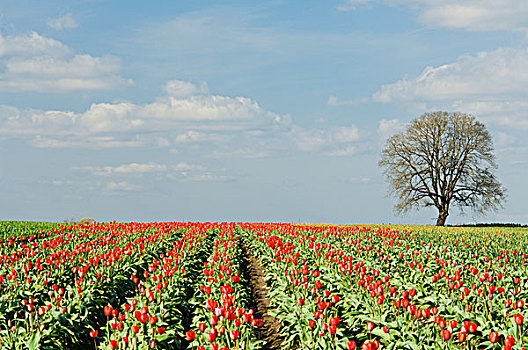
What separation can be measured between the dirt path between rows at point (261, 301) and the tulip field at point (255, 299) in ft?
0.16

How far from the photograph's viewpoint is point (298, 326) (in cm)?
924

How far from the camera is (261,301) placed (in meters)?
13.7

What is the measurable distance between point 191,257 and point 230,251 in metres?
1.26

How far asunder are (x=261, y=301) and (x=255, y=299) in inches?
9.9

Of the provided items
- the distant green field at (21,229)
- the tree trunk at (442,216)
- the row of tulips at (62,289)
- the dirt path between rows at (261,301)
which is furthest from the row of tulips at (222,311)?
the tree trunk at (442,216)

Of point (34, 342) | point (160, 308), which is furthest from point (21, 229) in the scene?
point (34, 342)

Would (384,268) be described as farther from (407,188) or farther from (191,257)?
(407,188)

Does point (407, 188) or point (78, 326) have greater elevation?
point (407, 188)

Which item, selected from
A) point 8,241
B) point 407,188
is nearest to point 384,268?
point 8,241

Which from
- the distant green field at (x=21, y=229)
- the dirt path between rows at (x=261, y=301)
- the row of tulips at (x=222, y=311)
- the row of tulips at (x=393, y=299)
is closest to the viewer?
the row of tulips at (x=222, y=311)

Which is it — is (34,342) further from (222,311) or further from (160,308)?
(222,311)

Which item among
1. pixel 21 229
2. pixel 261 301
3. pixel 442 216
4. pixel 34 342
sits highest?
pixel 442 216

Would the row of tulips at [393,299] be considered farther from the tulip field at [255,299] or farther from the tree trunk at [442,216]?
the tree trunk at [442,216]

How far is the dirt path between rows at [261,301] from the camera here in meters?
10.7
